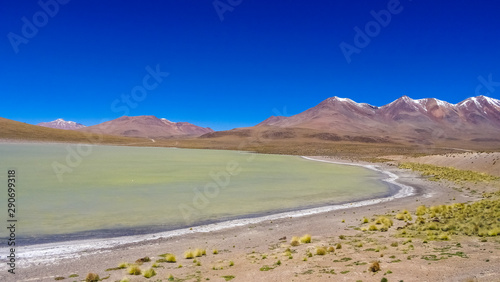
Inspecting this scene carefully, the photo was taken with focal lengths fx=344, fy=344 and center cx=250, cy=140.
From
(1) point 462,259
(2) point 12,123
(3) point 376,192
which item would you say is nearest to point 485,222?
(1) point 462,259

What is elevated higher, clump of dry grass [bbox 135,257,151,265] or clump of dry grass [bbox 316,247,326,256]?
clump of dry grass [bbox 135,257,151,265]

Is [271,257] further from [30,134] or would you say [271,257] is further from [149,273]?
[30,134]

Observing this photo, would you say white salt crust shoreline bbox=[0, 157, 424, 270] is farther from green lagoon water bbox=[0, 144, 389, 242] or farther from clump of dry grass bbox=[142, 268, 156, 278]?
clump of dry grass bbox=[142, 268, 156, 278]

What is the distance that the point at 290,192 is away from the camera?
2334cm

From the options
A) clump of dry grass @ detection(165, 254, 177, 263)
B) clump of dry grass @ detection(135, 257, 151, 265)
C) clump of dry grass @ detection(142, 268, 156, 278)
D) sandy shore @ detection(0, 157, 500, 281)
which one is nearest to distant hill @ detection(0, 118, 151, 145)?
sandy shore @ detection(0, 157, 500, 281)

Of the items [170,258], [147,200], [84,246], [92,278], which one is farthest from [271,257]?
[147,200]

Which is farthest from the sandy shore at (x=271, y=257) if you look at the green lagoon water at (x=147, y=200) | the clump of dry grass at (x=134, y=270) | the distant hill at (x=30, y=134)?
the distant hill at (x=30, y=134)

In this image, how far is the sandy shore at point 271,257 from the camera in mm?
7570

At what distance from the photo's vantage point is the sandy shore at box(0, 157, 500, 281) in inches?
298

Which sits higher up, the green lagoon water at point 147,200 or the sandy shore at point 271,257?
the green lagoon water at point 147,200

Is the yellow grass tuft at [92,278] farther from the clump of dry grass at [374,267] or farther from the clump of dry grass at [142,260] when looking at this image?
the clump of dry grass at [374,267]

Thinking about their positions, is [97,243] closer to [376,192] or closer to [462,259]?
[462,259]

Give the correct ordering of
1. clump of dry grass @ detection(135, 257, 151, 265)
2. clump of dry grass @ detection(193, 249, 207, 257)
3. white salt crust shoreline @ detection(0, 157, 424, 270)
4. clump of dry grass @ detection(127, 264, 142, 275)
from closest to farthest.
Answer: clump of dry grass @ detection(127, 264, 142, 275) < clump of dry grass @ detection(135, 257, 151, 265) < white salt crust shoreline @ detection(0, 157, 424, 270) < clump of dry grass @ detection(193, 249, 207, 257)

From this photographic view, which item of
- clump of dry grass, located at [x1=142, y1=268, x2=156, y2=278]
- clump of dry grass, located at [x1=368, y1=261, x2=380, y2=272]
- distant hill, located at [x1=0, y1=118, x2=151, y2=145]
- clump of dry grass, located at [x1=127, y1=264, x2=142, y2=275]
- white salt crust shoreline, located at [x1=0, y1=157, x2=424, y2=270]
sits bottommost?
clump of dry grass, located at [x1=368, y1=261, x2=380, y2=272]
